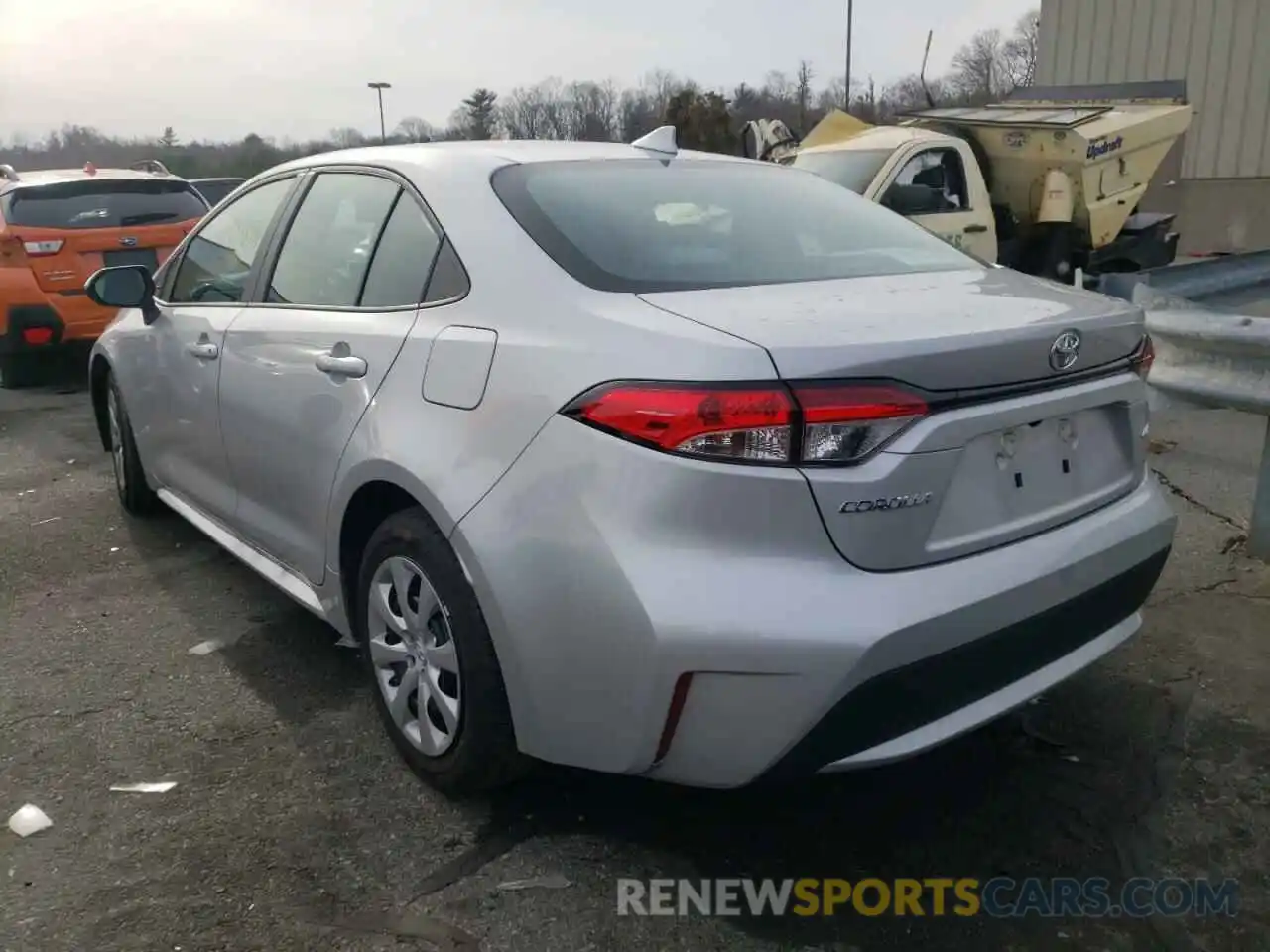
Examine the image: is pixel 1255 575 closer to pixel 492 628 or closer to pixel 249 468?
pixel 492 628

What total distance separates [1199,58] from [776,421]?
1599 centimetres

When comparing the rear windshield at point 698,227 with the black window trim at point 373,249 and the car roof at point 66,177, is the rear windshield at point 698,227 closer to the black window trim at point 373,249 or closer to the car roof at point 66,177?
the black window trim at point 373,249

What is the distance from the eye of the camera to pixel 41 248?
820cm

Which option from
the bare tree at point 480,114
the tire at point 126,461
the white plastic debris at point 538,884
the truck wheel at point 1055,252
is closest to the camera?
the white plastic debris at point 538,884

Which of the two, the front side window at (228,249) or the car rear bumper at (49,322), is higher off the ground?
the front side window at (228,249)

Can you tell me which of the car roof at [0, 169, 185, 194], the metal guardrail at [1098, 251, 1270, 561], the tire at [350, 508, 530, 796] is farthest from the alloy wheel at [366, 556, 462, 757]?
the car roof at [0, 169, 185, 194]

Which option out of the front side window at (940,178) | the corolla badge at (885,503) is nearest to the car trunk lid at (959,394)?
the corolla badge at (885,503)

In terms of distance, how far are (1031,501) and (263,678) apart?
238 cm

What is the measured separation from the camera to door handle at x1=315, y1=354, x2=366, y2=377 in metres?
2.86

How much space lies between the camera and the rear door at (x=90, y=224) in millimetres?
8219

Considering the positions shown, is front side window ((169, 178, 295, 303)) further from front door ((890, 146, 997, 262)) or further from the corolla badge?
front door ((890, 146, 997, 262))

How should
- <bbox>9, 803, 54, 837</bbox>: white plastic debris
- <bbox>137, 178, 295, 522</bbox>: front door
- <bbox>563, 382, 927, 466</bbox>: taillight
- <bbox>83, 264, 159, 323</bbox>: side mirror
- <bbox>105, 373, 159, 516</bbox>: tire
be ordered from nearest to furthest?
<bbox>563, 382, 927, 466</bbox>: taillight, <bbox>9, 803, 54, 837</bbox>: white plastic debris, <bbox>137, 178, 295, 522</bbox>: front door, <bbox>83, 264, 159, 323</bbox>: side mirror, <bbox>105, 373, 159, 516</bbox>: tire

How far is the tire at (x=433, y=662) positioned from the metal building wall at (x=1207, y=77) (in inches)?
581

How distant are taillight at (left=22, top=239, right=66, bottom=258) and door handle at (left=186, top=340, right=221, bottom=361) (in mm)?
5262
